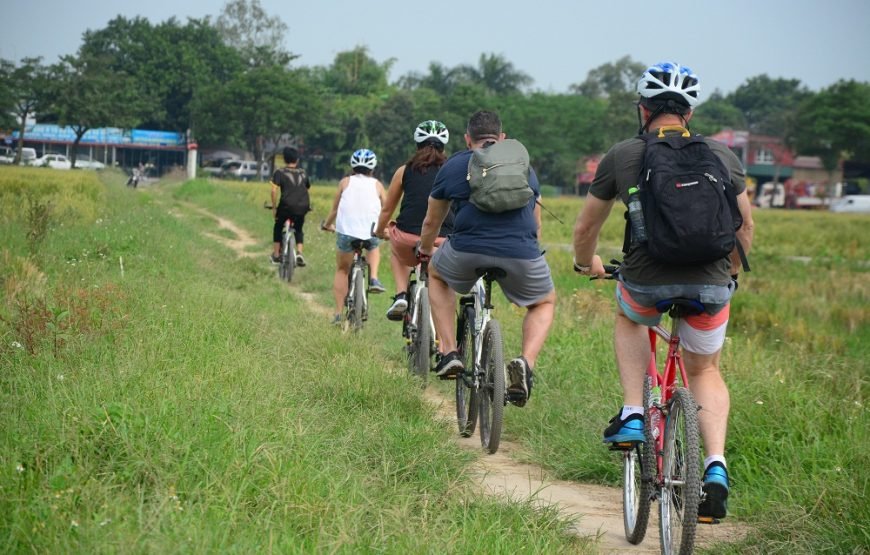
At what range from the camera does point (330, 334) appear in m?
7.62

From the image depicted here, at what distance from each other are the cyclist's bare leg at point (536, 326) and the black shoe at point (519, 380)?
0.84 ft

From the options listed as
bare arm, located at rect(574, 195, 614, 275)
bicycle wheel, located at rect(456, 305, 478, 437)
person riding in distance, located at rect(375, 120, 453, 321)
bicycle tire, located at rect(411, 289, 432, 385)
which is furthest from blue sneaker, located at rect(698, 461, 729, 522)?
person riding in distance, located at rect(375, 120, 453, 321)

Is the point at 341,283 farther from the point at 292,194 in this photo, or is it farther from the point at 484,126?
the point at 484,126

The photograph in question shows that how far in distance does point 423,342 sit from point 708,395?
308 cm

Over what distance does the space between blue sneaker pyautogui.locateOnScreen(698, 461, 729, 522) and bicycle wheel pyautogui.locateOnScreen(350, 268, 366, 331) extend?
538cm

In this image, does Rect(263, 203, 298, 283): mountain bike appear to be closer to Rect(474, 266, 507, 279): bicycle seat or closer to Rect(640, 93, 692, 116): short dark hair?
Rect(474, 266, 507, 279): bicycle seat

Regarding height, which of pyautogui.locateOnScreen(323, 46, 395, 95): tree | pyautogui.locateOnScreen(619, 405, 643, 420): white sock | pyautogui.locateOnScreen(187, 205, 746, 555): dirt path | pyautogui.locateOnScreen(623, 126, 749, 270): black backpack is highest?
pyautogui.locateOnScreen(323, 46, 395, 95): tree

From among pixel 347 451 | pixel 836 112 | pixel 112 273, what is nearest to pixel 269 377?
pixel 347 451

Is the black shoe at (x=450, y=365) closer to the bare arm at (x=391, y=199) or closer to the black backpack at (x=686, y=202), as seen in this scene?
the bare arm at (x=391, y=199)

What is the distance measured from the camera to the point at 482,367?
5707 mm

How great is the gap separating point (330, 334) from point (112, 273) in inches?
113

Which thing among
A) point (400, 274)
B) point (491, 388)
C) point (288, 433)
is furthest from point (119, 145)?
point (288, 433)

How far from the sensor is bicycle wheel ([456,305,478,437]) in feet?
19.3

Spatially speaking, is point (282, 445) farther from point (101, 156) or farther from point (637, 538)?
point (101, 156)
